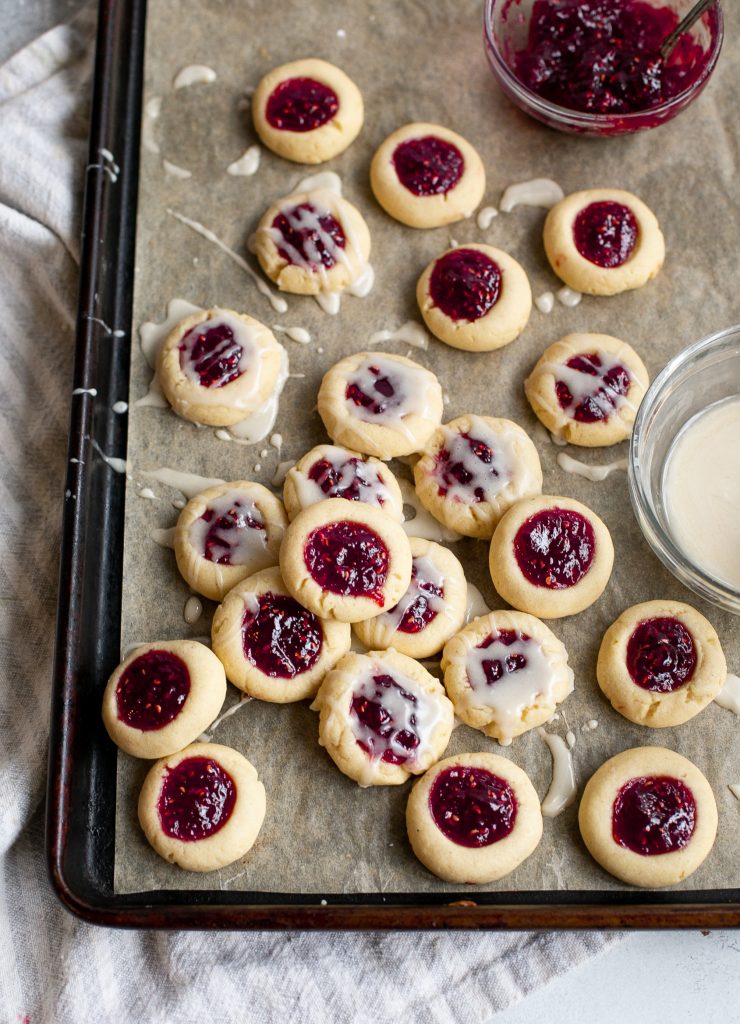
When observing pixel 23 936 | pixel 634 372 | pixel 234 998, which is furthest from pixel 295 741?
pixel 634 372

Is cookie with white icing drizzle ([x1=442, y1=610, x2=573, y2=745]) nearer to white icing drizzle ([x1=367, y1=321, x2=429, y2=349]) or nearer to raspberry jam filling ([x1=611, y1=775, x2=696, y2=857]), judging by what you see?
raspberry jam filling ([x1=611, y1=775, x2=696, y2=857])

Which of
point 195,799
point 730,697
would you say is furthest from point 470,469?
point 195,799

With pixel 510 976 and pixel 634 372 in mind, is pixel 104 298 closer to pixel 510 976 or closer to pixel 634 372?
pixel 634 372

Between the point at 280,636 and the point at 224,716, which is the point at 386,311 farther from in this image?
the point at 224,716

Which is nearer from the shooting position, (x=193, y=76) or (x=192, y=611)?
(x=192, y=611)

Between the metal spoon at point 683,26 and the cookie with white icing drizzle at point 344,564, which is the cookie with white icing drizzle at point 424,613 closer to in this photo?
the cookie with white icing drizzle at point 344,564

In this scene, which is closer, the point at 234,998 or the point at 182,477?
the point at 234,998

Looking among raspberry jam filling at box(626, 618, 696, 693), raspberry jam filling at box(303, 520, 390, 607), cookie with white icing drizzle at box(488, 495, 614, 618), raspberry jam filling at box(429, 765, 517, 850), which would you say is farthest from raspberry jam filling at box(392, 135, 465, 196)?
raspberry jam filling at box(429, 765, 517, 850)
